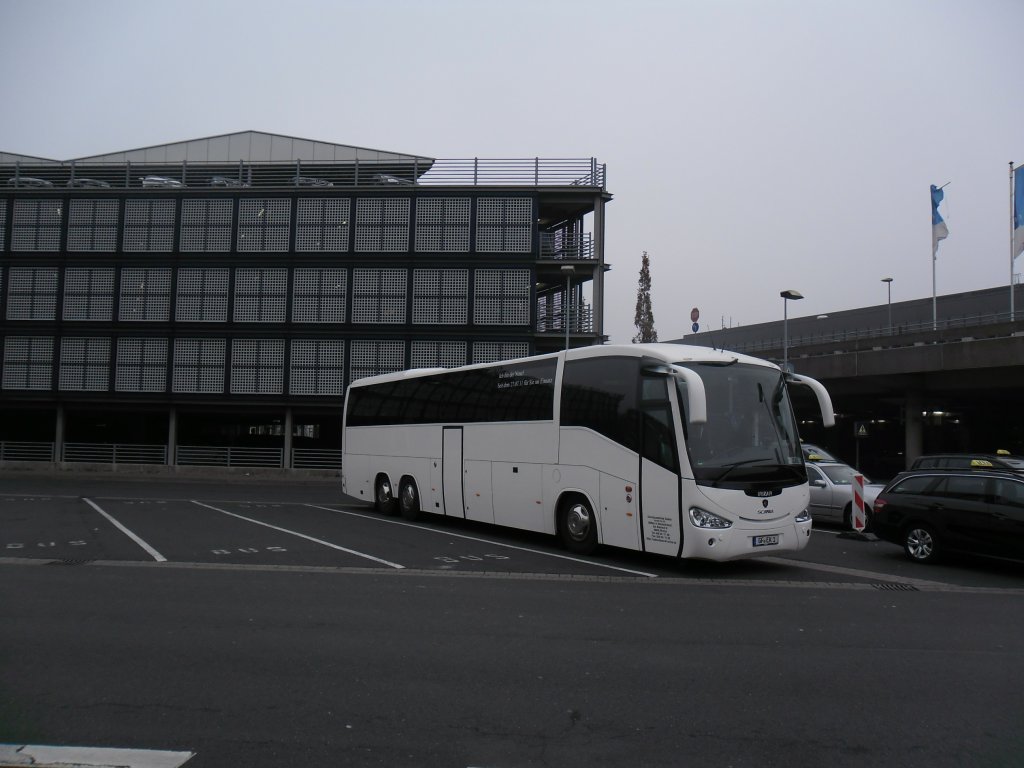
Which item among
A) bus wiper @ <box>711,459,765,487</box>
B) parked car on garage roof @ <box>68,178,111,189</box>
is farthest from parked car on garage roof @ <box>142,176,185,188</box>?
bus wiper @ <box>711,459,765,487</box>

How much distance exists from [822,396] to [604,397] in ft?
10.6

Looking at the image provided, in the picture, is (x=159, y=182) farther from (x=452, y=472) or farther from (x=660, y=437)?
(x=660, y=437)

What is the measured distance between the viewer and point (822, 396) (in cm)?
1215

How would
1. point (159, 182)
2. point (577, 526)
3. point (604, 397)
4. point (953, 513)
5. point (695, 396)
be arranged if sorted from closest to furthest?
1. point (695, 396)
2. point (953, 513)
3. point (604, 397)
4. point (577, 526)
5. point (159, 182)

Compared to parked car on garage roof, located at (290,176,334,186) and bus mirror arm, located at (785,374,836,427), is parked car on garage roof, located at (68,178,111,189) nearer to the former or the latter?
parked car on garage roof, located at (290,176,334,186)

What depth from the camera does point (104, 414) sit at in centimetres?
4209

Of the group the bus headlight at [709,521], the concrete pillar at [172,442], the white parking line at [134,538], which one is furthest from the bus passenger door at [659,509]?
the concrete pillar at [172,442]

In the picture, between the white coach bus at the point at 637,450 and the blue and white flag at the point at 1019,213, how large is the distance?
2981 centimetres

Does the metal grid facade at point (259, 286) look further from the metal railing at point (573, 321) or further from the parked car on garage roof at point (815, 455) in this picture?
the parked car on garage roof at point (815, 455)

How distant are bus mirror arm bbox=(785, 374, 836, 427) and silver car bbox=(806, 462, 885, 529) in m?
6.24

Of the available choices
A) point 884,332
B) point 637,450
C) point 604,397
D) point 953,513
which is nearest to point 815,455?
point 953,513

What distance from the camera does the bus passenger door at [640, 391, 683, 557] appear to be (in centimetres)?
1110

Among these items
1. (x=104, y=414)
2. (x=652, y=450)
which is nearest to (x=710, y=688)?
(x=652, y=450)

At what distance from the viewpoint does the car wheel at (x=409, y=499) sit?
18.2 m
